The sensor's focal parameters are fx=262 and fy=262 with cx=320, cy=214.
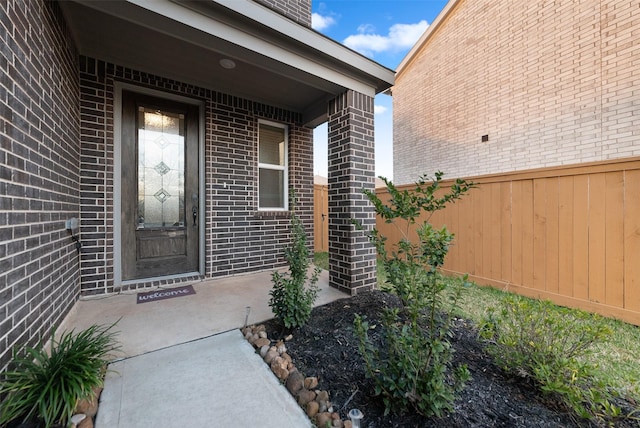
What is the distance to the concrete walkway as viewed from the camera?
1.36 metres

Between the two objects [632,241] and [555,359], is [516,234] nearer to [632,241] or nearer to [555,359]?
[632,241]

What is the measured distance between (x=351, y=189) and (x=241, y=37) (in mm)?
1883

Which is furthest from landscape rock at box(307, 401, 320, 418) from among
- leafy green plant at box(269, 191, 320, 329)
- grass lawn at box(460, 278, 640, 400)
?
grass lawn at box(460, 278, 640, 400)

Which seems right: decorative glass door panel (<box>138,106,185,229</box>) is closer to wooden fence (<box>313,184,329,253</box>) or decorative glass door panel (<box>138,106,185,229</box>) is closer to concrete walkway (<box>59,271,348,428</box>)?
concrete walkway (<box>59,271,348,428</box>)

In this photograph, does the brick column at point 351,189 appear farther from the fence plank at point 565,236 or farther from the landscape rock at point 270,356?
the fence plank at point 565,236

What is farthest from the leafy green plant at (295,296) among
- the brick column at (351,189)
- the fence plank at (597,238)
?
the fence plank at (597,238)

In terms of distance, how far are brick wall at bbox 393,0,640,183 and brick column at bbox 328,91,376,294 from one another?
13.8 ft

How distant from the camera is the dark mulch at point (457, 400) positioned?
51.6 inches

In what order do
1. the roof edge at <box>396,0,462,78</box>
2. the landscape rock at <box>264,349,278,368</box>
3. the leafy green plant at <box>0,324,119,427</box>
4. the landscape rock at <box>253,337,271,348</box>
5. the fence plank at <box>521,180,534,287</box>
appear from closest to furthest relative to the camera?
the leafy green plant at <box>0,324,119,427</box>, the landscape rock at <box>264,349,278,368</box>, the landscape rock at <box>253,337,271,348</box>, the fence plank at <box>521,180,534,287</box>, the roof edge at <box>396,0,462,78</box>

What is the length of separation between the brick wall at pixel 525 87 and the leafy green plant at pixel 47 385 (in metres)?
6.85

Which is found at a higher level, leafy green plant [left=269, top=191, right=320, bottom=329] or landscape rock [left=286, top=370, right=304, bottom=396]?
leafy green plant [left=269, top=191, right=320, bottom=329]

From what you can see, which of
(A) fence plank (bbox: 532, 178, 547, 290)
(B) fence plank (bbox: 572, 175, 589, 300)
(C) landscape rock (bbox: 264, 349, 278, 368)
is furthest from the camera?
(A) fence plank (bbox: 532, 178, 547, 290)

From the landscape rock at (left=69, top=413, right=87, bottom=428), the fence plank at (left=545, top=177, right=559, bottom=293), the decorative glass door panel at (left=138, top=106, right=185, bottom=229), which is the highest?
the decorative glass door panel at (left=138, top=106, right=185, bottom=229)

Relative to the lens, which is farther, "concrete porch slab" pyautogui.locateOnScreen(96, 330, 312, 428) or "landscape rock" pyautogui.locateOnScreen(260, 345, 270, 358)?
"landscape rock" pyautogui.locateOnScreen(260, 345, 270, 358)
